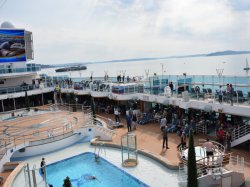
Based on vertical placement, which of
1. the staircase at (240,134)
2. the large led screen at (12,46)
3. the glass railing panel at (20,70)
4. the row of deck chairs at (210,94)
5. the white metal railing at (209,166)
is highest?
the large led screen at (12,46)

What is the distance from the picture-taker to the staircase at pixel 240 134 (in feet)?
46.2

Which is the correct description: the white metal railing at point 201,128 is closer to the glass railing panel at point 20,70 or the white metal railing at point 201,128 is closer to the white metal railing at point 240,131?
the white metal railing at point 240,131

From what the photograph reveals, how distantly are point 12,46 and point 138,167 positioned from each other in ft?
83.5

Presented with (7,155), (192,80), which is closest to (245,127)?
(192,80)

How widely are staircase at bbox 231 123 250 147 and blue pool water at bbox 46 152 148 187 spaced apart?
5.88 meters

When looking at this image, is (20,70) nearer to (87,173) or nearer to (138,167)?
(87,173)

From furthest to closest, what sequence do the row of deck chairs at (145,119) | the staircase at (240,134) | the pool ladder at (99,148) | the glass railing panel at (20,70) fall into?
the glass railing panel at (20,70) → the row of deck chairs at (145,119) → the pool ladder at (99,148) → the staircase at (240,134)

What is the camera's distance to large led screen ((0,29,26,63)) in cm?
3184

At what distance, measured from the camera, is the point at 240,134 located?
1487 cm

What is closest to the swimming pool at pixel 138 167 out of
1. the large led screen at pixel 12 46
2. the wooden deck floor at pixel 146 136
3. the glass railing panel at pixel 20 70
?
the wooden deck floor at pixel 146 136

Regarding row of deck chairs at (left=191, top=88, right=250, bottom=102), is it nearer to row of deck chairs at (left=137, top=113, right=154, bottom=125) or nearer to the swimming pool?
row of deck chairs at (left=137, top=113, right=154, bottom=125)

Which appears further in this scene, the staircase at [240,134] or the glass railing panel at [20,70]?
the glass railing panel at [20,70]

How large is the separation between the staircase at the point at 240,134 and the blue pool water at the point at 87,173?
Result: 5884mm

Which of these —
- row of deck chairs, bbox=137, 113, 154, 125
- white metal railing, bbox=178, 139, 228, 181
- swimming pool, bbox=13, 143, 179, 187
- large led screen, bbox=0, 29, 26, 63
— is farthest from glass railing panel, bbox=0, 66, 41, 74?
white metal railing, bbox=178, 139, 228, 181
